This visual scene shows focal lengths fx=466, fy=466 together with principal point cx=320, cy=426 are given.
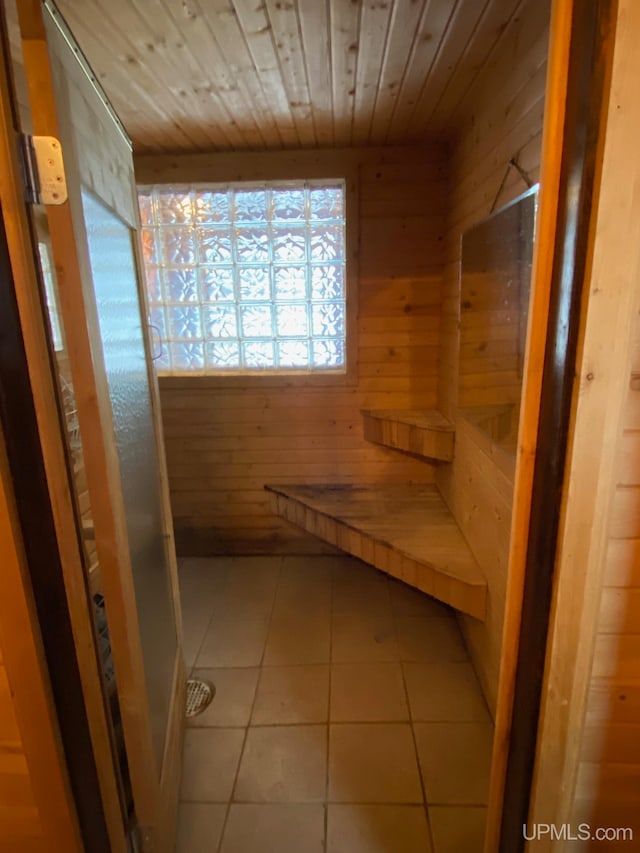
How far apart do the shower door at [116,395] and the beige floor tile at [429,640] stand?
1023 millimetres

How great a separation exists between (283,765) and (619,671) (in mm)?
1185

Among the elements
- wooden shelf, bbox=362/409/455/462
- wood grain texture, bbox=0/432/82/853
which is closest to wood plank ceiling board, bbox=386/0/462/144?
wooden shelf, bbox=362/409/455/462

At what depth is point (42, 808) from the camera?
0.98 metres

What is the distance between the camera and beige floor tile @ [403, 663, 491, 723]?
5.71 ft

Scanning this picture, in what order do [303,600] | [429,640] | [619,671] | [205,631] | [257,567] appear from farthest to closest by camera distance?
[257,567], [303,600], [205,631], [429,640], [619,671]

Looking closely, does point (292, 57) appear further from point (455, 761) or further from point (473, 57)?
point (455, 761)

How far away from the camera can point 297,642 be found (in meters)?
2.16

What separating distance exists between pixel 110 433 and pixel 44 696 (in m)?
0.53

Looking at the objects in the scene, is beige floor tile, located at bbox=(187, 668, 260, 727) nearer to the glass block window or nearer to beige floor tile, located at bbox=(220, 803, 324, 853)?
beige floor tile, located at bbox=(220, 803, 324, 853)

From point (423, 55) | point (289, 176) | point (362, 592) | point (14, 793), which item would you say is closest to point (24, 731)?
point (14, 793)

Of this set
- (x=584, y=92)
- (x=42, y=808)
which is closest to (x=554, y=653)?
(x=584, y=92)

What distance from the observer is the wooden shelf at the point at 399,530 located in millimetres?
1843

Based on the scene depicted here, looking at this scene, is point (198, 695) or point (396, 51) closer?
point (396, 51)

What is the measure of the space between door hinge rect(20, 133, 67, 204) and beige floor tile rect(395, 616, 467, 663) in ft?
6.73
